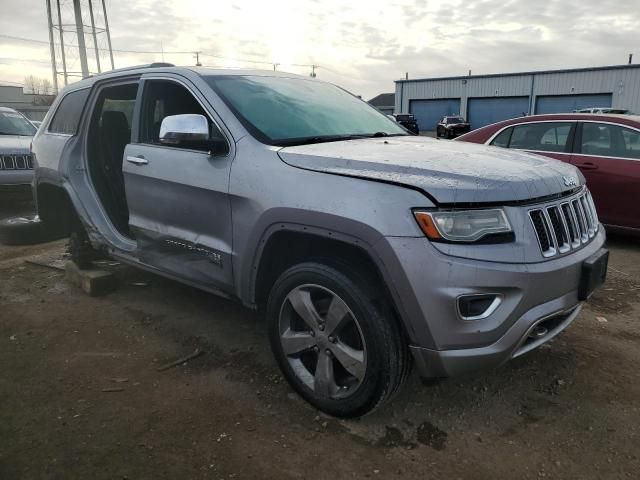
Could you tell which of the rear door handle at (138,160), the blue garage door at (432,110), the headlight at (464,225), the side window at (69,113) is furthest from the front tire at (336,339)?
the blue garage door at (432,110)

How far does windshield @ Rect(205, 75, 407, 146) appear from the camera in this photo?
2986 mm

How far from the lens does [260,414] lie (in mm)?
2699

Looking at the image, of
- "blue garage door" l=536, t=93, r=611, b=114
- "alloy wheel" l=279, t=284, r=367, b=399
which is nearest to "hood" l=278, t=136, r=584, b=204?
"alloy wheel" l=279, t=284, r=367, b=399

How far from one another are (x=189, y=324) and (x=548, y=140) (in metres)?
4.92

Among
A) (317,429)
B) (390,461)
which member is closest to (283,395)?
(317,429)

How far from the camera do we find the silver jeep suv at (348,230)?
217cm

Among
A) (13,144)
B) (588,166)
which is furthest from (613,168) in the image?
(13,144)

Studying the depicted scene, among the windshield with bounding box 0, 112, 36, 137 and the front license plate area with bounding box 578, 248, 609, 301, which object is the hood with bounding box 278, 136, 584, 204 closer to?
the front license plate area with bounding box 578, 248, 609, 301

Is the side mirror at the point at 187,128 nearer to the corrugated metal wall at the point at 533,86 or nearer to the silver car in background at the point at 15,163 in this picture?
the silver car in background at the point at 15,163

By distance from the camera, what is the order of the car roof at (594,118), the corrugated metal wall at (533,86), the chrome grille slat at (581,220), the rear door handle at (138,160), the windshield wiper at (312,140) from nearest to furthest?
the chrome grille slat at (581,220), the windshield wiper at (312,140), the rear door handle at (138,160), the car roof at (594,118), the corrugated metal wall at (533,86)

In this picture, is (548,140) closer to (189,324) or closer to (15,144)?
(189,324)

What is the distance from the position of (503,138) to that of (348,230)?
4975mm

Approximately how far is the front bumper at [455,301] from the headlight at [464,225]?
0.07 m

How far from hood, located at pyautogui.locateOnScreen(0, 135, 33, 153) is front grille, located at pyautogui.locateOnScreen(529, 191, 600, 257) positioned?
795cm
